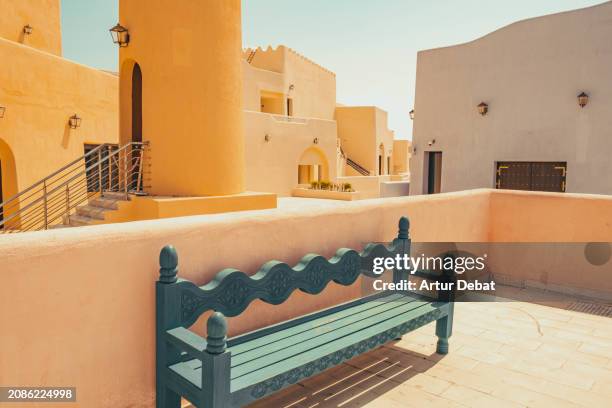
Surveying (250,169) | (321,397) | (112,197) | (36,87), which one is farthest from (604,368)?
(250,169)

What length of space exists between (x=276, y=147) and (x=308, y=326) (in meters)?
19.3

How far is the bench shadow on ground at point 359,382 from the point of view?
372 centimetres

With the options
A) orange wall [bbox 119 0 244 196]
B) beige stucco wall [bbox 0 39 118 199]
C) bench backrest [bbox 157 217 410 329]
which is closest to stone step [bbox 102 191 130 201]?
orange wall [bbox 119 0 244 196]

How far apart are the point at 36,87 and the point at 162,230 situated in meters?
10.7

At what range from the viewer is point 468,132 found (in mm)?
12930

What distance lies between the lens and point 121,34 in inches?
325

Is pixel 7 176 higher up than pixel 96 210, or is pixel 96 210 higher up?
pixel 7 176

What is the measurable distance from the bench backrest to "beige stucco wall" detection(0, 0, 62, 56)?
15094mm

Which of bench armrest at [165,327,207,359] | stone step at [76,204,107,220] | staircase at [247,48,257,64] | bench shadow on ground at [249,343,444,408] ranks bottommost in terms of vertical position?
bench shadow on ground at [249,343,444,408]

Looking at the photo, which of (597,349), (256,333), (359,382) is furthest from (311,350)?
(597,349)

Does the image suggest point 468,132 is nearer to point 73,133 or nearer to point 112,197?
point 112,197

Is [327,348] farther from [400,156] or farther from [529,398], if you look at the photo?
[400,156]

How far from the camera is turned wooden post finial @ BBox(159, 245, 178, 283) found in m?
3.10

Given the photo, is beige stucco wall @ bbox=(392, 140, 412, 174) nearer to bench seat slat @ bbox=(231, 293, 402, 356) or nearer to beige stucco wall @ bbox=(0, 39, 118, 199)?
beige stucco wall @ bbox=(0, 39, 118, 199)
